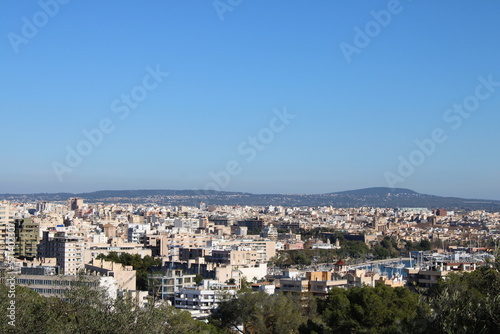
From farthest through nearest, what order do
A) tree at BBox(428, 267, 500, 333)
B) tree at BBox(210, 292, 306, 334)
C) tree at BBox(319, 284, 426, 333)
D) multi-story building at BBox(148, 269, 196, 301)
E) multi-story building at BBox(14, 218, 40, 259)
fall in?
multi-story building at BBox(14, 218, 40, 259) < multi-story building at BBox(148, 269, 196, 301) < tree at BBox(210, 292, 306, 334) < tree at BBox(319, 284, 426, 333) < tree at BBox(428, 267, 500, 333)

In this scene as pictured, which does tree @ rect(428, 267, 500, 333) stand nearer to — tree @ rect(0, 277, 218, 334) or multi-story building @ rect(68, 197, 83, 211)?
tree @ rect(0, 277, 218, 334)

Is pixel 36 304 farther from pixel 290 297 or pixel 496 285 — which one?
pixel 290 297

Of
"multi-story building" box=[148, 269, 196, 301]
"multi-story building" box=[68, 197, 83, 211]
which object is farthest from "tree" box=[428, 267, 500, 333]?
"multi-story building" box=[68, 197, 83, 211]

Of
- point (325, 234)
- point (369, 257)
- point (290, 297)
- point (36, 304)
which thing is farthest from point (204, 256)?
point (325, 234)

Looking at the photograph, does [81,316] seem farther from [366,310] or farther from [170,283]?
[170,283]

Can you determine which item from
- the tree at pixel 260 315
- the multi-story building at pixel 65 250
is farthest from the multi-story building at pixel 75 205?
the tree at pixel 260 315

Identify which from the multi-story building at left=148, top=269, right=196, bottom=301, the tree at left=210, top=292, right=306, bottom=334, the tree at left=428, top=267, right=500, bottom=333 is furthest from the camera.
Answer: the multi-story building at left=148, top=269, right=196, bottom=301

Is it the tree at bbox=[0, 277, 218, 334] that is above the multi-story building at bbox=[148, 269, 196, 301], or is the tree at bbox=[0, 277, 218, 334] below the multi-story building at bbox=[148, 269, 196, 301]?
above

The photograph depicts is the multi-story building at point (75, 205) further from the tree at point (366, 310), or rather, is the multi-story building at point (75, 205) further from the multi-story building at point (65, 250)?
the tree at point (366, 310)
